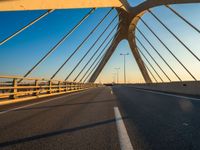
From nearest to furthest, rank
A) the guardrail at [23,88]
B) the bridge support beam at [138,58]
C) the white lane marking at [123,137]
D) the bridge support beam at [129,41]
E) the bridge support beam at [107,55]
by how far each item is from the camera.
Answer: the white lane marking at [123,137], the guardrail at [23,88], the bridge support beam at [129,41], the bridge support beam at [138,58], the bridge support beam at [107,55]

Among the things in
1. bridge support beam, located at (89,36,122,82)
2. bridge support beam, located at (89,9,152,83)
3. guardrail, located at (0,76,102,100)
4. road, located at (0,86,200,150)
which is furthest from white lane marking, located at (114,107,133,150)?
bridge support beam, located at (89,36,122,82)

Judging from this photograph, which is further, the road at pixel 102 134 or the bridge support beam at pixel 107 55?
the bridge support beam at pixel 107 55

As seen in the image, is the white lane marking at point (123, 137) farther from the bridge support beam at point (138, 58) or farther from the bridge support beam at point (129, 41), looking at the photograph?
the bridge support beam at point (138, 58)

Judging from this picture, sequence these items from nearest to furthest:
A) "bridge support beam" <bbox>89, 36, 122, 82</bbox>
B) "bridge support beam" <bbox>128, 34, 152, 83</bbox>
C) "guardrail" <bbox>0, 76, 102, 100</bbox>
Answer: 1. "guardrail" <bbox>0, 76, 102, 100</bbox>
2. "bridge support beam" <bbox>128, 34, 152, 83</bbox>
3. "bridge support beam" <bbox>89, 36, 122, 82</bbox>

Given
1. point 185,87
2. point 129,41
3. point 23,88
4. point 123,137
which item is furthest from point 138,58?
point 123,137

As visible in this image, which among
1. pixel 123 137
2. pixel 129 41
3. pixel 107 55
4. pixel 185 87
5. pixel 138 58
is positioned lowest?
pixel 123 137

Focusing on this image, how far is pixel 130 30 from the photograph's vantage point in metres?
48.8

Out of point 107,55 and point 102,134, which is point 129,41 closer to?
point 107,55

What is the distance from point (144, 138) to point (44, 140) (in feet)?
5.36

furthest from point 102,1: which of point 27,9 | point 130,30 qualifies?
point 130,30

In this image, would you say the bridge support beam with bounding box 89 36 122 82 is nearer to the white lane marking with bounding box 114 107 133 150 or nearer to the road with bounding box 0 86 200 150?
the road with bounding box 0 86 200 150

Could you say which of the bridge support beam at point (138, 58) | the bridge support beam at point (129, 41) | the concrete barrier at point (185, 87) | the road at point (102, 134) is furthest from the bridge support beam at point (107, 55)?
the road at point (102, 134)

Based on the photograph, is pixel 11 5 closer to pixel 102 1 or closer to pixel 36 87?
pixel 36 87

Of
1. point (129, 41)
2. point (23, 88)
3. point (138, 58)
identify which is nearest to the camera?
point (23, 88)
